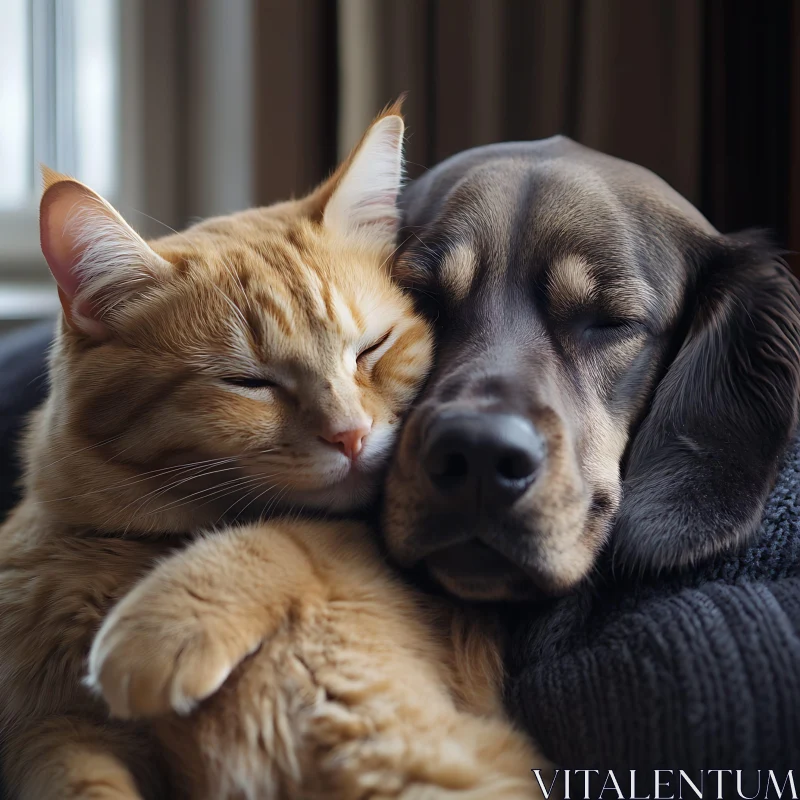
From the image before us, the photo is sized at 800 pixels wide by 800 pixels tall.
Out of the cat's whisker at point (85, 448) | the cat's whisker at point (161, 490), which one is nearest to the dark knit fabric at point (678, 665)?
the cat's whisker at point (161, 490)

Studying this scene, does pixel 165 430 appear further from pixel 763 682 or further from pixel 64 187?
pixel 763 682

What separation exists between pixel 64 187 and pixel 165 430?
30 centimetres

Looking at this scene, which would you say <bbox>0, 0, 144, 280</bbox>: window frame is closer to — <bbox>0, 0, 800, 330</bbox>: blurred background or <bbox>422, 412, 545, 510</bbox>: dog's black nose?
Result: <bbox>0, 0, 800, 330</bbox>: blurred background

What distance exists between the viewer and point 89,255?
1010mm

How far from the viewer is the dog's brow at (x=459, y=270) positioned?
45.6 inches

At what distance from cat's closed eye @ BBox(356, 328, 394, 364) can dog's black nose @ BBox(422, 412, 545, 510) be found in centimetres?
18

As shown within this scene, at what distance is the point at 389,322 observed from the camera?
110 cm

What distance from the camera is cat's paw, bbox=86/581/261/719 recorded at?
729 millimetres

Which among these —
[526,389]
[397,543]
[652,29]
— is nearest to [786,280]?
[526,389]

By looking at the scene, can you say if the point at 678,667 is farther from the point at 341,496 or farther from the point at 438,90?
the point at 438,90

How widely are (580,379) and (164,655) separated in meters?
0.63

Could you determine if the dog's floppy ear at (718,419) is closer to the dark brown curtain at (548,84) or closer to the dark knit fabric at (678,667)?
the dark knit fabric at (678,667)

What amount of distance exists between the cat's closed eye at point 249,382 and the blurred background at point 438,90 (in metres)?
1.35

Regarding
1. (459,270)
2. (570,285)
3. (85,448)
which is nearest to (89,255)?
(85,448)
